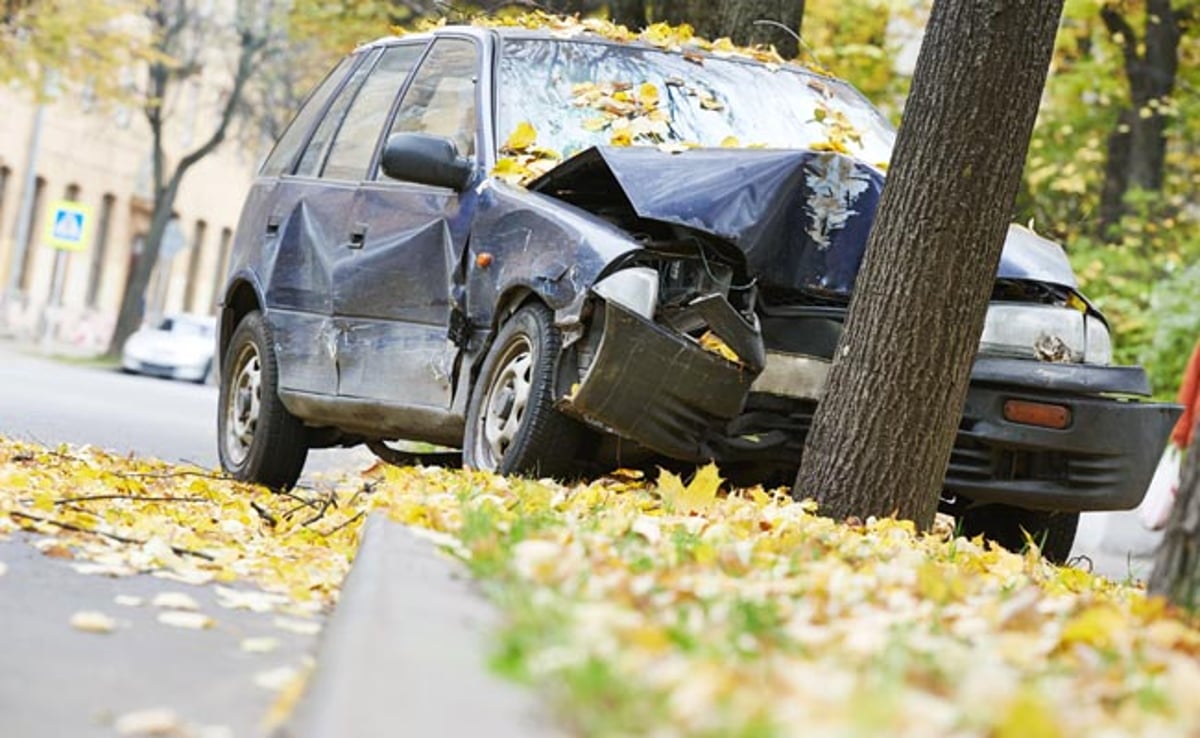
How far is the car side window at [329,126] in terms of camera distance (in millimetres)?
10789

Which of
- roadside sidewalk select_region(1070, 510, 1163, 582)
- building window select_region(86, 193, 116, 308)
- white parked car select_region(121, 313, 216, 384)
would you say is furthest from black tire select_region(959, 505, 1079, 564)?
building window select_region(86, 193, 116, 308)

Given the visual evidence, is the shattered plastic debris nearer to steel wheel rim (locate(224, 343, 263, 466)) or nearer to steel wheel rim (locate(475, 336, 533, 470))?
Result: steel wheel rim (locate(475, 336, 533, 470))

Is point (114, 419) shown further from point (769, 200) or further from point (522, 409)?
point (769, 200)

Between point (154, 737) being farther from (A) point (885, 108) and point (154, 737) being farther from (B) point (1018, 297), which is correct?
(A) point (885, 108)

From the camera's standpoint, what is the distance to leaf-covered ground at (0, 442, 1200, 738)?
340 centimetres

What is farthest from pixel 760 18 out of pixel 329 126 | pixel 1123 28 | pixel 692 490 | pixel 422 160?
pixel 1123 28

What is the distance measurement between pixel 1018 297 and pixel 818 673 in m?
5.38

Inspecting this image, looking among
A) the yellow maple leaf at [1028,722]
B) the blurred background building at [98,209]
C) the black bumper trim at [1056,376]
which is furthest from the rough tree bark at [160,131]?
the yellow maple leaf at [1028,722]

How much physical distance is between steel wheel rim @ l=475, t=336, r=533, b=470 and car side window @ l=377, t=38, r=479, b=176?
1.14 metres

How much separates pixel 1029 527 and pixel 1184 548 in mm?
4040

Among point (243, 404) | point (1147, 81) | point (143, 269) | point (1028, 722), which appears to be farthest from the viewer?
point (143, 269)

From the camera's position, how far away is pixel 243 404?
36.4 ft

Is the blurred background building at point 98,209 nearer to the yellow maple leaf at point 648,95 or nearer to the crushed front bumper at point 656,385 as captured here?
the yellow maple leaf at point 648,95

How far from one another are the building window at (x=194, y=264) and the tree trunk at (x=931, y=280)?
53.8 meters
